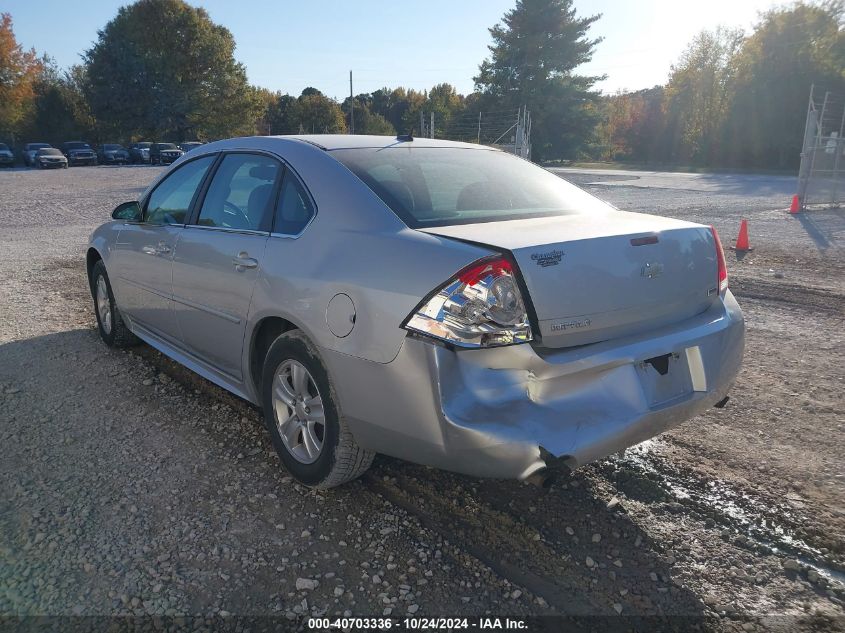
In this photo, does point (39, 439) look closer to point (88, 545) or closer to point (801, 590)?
point (88, 545)

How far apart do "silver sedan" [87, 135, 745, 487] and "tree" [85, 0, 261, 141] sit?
56.8 metres

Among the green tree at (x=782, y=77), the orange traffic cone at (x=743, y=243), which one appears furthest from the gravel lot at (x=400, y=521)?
the green tree at (x=782, y=77)

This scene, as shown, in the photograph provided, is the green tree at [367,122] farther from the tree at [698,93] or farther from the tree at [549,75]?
the tree at [698,93]

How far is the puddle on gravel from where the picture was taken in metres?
2.63

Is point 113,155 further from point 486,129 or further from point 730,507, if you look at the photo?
point 730,507

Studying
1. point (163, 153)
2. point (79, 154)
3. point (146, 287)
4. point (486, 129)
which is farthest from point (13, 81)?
point (146, 287)

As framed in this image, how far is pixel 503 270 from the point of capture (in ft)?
7.93

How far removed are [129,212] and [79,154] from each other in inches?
1799

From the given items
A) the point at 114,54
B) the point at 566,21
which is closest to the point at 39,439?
the point at 566,21

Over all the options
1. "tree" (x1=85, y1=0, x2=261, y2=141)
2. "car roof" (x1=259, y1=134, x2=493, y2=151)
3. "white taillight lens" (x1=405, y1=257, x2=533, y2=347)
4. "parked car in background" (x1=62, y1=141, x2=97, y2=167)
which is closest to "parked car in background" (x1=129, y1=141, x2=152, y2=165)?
"parked car in background" (x1=62, y1=141, x2=97, y2=167)

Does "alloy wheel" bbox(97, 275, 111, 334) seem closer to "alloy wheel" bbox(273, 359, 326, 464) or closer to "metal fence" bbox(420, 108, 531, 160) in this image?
"alloy wheel" bbox(273, 359, 326, 464)

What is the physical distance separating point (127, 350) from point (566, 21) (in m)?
48.2

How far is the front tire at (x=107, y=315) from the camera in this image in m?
5.20

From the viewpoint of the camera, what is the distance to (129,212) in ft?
15.8
